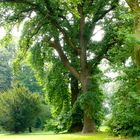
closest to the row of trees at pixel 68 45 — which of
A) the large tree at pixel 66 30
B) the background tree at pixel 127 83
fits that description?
the large tree at pixel 66 30

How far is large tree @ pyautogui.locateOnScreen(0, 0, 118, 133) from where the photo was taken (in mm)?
29453

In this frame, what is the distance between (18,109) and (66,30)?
13.3 metres

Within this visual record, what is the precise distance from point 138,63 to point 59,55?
52.3 feet

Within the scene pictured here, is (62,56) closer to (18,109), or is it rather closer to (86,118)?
(86,118)

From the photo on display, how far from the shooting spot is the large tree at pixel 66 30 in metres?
29.5

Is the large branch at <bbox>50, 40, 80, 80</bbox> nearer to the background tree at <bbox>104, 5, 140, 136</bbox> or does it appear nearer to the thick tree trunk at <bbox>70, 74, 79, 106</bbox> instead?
the thick tree trunk at <bbox>70, 74, 79, 106</bbox>

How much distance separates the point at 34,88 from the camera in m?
76.2

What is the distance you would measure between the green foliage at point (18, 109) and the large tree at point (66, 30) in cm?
995

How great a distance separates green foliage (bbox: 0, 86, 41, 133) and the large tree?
9946 mm

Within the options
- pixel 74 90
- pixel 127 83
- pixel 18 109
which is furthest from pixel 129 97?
pixel 18 109

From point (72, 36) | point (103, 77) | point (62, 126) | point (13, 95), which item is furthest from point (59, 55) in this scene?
point (103, 77)

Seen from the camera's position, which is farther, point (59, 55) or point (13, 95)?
point (13, 95)

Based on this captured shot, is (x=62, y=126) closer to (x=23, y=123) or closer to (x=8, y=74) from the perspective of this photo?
(x=23, y=123)

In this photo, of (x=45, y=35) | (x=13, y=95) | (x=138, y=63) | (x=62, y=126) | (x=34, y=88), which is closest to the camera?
(x=138, y=63)
